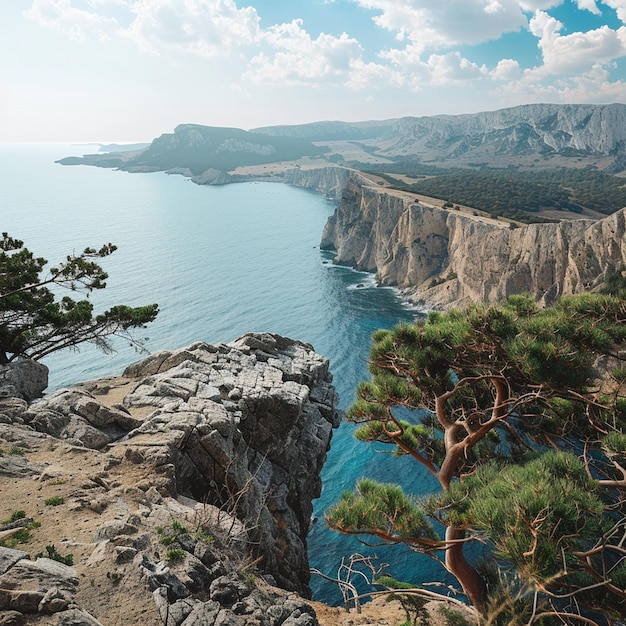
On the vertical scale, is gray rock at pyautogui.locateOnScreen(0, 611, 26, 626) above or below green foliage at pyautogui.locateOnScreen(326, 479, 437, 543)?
above

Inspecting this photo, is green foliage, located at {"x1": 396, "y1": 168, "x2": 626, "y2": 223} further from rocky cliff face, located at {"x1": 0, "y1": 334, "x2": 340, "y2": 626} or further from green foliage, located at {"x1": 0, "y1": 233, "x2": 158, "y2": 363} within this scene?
green foliage, located at {"x1": 0, "y1": 233, "x2": 158, "y2": 363}

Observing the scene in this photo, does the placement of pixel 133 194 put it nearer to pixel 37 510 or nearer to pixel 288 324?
pixel 288 324

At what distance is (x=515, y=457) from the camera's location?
12.8m

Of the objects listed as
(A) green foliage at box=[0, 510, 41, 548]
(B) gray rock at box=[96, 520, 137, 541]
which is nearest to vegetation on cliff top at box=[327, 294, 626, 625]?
(B) gray rock at box=[96, 520, 137, 541]

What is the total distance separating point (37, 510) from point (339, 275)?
8327 centimetres

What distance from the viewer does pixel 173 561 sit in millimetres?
9109

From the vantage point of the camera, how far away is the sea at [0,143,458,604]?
34.3 m

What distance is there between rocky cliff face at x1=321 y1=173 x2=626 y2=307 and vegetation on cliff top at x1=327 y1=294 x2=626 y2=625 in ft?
159

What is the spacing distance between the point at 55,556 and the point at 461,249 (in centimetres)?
7500

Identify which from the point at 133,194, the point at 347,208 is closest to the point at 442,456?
the point at 347,208

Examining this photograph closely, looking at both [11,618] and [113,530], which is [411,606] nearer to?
[113,530]

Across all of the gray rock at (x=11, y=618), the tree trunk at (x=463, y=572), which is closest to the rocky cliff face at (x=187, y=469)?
the gray rock at (x=11, y=618)

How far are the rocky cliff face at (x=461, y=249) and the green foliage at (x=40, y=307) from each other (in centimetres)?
4852

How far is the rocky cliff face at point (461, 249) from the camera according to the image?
53969 mm
